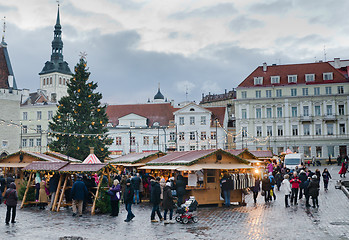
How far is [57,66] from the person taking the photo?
125750mm

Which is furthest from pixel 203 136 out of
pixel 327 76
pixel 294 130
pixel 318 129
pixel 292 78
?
pixel 327 76

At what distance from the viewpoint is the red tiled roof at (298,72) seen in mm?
64762

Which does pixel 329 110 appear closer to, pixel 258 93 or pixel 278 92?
pixel 278 92

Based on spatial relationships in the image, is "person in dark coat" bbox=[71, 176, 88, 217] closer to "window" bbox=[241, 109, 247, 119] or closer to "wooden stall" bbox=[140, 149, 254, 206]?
"wooden stall" bbox=[140, 149, 254, 206]

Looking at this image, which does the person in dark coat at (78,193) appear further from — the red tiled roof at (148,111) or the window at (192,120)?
the red tiled roof at (148,111)

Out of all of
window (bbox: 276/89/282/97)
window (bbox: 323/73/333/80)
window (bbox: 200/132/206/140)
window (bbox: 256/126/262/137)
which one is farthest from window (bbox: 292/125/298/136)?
window (bbox: 200/132/206/140)

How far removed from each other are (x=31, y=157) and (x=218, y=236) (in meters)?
17.1

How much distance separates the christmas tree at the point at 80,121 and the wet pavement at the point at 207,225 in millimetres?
26481

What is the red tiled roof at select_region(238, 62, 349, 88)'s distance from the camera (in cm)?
6476

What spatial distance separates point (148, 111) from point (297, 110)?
2424cm

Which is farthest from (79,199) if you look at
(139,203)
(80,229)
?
(139,203)

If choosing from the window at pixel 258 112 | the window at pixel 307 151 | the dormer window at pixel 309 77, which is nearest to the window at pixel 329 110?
the dormer window at pixel 309 77

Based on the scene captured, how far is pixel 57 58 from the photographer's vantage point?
125 m

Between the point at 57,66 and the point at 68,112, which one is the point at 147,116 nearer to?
the point at 68,112
